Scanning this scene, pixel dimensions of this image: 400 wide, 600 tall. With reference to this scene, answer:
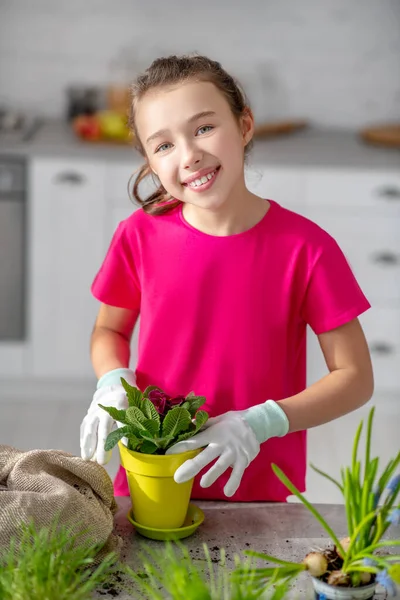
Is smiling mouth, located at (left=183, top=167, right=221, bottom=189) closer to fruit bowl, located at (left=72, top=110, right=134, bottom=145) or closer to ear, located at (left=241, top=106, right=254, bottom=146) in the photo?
ear, located at (left=241, top=106, right=254, bottom=146)

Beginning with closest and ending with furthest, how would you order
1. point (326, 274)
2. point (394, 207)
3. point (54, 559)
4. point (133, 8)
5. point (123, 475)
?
point (54, 559)
point (326, 274)
point (123, 475)
point (394, 207)
point (133, 8)

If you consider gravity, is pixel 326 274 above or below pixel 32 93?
below

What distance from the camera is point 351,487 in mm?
1049

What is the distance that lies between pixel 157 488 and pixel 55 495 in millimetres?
143

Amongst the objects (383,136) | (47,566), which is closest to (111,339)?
(47,566)

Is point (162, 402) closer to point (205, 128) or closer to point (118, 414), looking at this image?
point (118, 414)

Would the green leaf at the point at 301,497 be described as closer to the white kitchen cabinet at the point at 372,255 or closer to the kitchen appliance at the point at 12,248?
the white kitchen cabinet at the point at 372,255

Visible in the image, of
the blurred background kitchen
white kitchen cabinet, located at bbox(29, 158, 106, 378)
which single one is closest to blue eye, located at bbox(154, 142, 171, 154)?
the blurred background kitchen

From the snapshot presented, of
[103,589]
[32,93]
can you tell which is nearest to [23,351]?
[32,93]

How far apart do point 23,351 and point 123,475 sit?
2399mm

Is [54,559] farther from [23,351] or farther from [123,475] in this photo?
[23,351]

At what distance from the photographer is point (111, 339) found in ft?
5.25

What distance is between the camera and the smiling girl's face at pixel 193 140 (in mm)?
1379

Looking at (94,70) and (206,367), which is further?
(94,70)
